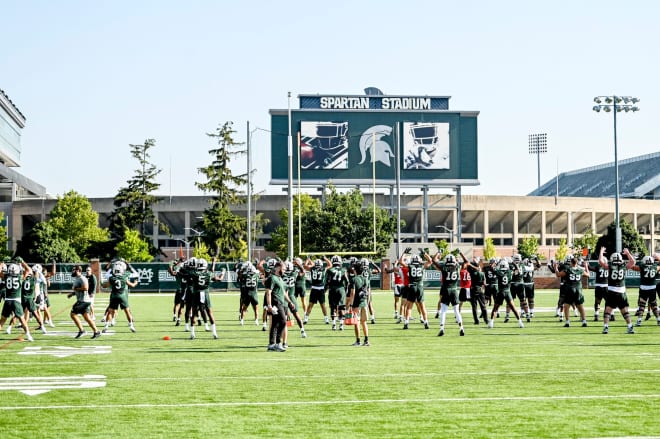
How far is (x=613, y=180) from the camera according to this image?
132750 millimetres

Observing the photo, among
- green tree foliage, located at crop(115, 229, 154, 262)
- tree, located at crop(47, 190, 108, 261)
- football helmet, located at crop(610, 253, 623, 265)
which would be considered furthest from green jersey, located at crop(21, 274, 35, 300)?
tree, located at crop(47, 190, 108, 261)

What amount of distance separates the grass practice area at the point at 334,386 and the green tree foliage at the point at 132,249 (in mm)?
56048

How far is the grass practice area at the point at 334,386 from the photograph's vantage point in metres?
9.36

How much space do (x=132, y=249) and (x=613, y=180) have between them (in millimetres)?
A: 82176

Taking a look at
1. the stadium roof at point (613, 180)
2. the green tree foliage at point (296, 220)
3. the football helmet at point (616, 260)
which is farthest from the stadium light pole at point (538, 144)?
the football helmet at point (616, 260)

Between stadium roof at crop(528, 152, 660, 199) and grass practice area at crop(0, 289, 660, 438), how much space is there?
103 metres

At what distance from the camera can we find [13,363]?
49.8 feet

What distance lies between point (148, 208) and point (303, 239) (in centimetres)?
2429

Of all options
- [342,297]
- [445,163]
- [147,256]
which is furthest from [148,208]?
[342,297]

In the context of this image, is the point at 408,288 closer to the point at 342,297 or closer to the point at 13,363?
the point at 342,297

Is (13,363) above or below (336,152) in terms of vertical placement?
below

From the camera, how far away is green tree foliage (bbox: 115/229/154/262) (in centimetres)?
7588

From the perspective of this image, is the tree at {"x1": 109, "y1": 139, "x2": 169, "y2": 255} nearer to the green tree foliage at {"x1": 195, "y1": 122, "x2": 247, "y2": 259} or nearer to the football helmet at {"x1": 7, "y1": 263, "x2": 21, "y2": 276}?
the green tree foliage at {"x1": 195, "y1": 122, "x2": 247, "y2": 259}

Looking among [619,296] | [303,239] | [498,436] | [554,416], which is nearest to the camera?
[498,436]
